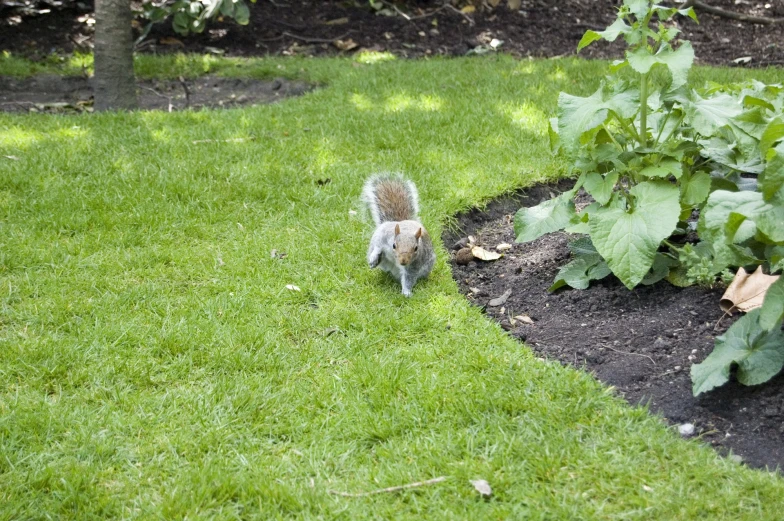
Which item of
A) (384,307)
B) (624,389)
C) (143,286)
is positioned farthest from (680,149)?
(143,286)

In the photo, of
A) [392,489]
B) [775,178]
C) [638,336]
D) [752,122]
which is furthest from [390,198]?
[775,178]

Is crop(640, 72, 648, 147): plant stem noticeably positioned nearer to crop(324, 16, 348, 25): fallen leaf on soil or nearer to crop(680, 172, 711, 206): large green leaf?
crop(680, 172, 711, 206): large green leaf

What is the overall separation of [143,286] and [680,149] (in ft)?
7.56

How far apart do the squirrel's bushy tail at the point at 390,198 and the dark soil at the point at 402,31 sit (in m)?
3.62

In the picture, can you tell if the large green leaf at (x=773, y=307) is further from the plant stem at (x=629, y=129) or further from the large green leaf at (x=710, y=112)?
the plant stem at (x=629, y=129)

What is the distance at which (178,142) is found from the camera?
15.7 ft

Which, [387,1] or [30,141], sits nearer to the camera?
[30,141]

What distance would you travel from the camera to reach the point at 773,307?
221 centimetres

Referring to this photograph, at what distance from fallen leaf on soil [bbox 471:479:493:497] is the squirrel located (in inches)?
45.4

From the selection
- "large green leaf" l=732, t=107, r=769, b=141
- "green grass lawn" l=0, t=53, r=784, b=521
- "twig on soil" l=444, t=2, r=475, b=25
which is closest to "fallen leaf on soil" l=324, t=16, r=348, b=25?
"twig on soil" l=444, t=2, r=475, b=25

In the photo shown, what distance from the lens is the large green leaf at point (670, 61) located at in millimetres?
2674

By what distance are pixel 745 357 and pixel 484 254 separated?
1.46 m

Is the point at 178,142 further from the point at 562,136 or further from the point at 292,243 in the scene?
the point at 562,136

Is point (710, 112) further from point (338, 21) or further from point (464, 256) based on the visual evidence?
point (338, 21)
